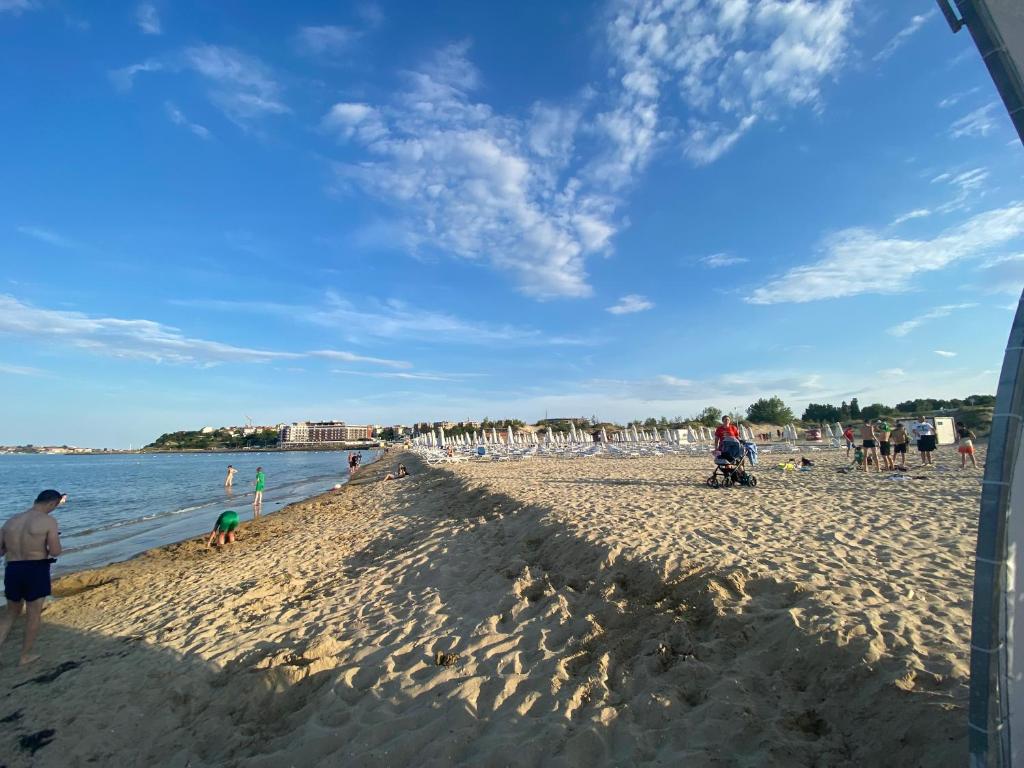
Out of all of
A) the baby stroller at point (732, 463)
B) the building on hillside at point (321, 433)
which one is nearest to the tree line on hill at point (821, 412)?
the baby stroller at point (732, 463)

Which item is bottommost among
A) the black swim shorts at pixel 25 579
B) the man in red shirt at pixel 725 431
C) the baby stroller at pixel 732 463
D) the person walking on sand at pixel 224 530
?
the person walking on sand at pixel 224 530

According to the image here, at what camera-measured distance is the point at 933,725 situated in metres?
2.41

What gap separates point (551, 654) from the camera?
3.89m

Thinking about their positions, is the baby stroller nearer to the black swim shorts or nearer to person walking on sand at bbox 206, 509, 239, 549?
person walking on sand at bbox 206, 509, 239, 549

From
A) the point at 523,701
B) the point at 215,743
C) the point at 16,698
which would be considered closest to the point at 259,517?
the point at 16,698

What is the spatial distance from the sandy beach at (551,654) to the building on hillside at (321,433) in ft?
553

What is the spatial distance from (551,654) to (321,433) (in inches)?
7302

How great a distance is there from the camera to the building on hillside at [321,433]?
165 metres

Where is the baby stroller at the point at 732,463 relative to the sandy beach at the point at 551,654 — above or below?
above

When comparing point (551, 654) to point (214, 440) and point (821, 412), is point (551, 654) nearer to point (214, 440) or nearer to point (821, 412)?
point (821, 412)

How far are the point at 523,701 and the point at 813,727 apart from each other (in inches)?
67.3

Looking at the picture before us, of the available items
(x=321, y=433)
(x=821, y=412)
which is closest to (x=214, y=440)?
(x=321, y=433)

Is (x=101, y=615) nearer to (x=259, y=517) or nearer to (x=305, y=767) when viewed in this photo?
(x=305, y=767)

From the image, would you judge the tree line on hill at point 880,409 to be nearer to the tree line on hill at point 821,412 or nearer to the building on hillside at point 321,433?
the tree line on hill at point 821,412
